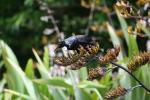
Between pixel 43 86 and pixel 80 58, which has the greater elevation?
pixel 80 58

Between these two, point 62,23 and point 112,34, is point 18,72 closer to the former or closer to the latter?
point 112,34

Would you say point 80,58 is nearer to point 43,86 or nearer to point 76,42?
point 76,42

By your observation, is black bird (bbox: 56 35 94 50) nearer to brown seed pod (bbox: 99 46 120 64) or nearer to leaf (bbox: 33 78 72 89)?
brown seed pod (bbox: 99 46 120 64)

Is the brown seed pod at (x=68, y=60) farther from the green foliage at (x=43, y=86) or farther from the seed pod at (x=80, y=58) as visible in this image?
the green foliage at (x=43, y=86)

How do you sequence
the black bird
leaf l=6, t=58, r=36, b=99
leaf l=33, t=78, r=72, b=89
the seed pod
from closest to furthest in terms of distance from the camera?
the seed pod < the black bird < leaf l=33, t=78, r=72, b=89 < leaf l=6, t=58, r=36, b=99

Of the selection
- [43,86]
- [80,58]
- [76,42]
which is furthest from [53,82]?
→ [80,58]

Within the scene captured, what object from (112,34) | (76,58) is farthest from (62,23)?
(76,58)

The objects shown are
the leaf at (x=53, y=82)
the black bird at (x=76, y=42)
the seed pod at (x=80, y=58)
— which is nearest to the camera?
the seed pod at (x=80, y=58)

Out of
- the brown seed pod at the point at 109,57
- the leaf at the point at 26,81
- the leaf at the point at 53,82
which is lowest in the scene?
the leaf at the point at 26,81

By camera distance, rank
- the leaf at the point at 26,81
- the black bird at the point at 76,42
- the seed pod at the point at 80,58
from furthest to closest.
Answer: the leaf at the point at 26,81, the black bird at the point at 76,42, the seed pod at the point at 80,58

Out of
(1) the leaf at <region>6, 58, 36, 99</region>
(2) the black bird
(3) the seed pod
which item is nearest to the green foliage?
(1) the leaf at <region>6, 58, 36, 99</region>

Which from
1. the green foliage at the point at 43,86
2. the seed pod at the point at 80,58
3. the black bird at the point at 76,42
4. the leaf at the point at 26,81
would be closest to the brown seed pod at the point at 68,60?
the seed pod at the point at 80,58
